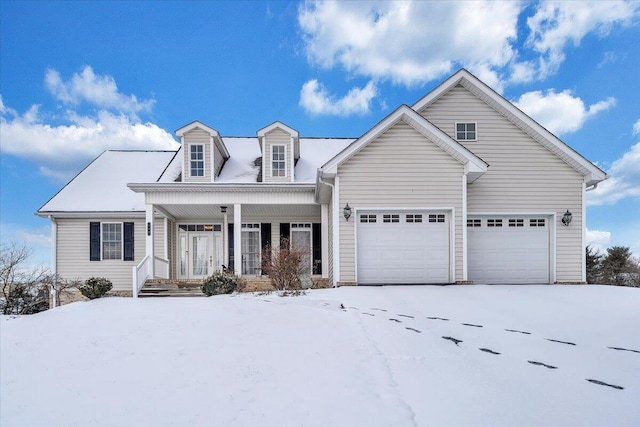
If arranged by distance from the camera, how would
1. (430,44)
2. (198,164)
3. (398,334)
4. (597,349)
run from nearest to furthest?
1. (597,349)
2. (398,334)
3. (430,44)
4. (198,164)

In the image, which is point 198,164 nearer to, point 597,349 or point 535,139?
point 535,139

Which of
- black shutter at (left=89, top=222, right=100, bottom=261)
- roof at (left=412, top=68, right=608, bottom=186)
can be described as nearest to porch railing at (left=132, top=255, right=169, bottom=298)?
black shutter at (left=89, top=222, right=100, bottom=261)

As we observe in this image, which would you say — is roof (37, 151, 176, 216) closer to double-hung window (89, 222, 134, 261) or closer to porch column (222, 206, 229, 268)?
double-hung window (89, 222, 134, 261)

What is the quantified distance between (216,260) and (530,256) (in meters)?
11.9

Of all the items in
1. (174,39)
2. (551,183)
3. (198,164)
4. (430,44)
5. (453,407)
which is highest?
(174,39)

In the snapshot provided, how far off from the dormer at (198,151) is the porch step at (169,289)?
386 centimetres

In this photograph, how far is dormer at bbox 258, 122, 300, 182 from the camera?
14734 mm

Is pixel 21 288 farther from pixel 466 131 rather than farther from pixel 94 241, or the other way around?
pixel 466 131

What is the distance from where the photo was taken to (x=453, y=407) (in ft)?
12.7

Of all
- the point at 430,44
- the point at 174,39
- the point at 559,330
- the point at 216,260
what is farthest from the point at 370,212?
the point at 174,39

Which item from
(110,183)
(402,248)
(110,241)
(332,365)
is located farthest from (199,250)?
(332,365)

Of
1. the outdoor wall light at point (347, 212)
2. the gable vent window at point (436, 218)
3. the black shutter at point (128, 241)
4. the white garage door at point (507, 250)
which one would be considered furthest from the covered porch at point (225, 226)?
the white garage door at point (507, 250)

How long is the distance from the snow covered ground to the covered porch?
17.8 ft

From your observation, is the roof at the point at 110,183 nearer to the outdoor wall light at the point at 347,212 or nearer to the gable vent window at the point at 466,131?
the outdoor wall light at the point at 347,212
